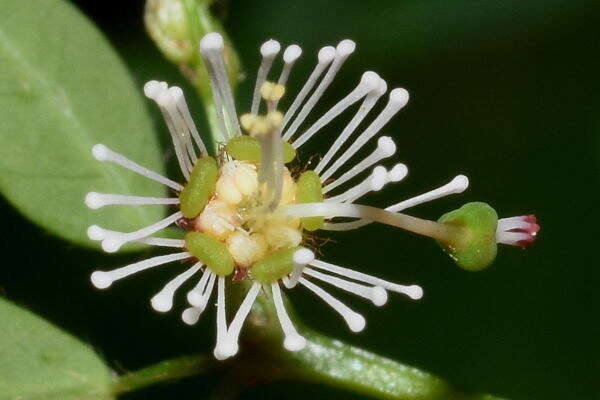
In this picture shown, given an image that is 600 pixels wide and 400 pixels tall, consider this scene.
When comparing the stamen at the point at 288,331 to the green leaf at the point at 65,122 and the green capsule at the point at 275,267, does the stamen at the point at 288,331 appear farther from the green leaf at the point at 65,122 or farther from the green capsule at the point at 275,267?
the green leaf at the point at 65,122

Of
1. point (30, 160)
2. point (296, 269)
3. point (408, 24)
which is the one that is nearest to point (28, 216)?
point (30, 160)

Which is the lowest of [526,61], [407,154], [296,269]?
[296,269]

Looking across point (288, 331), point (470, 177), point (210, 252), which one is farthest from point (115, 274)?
point (470, 177)

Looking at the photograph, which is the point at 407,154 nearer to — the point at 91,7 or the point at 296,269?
the point at 91,7

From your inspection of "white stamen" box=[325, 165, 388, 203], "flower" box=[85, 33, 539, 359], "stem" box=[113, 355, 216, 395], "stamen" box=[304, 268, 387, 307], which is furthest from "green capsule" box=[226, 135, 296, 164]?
"stem" box=[113, 355, 216, 395]

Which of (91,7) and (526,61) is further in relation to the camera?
(526,61)

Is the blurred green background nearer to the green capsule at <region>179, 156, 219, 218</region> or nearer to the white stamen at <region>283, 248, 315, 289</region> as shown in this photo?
the green capsule at <region>179, 156, 219, 218</region>

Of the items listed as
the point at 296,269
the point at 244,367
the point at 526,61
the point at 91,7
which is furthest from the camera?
the point at 526,61
